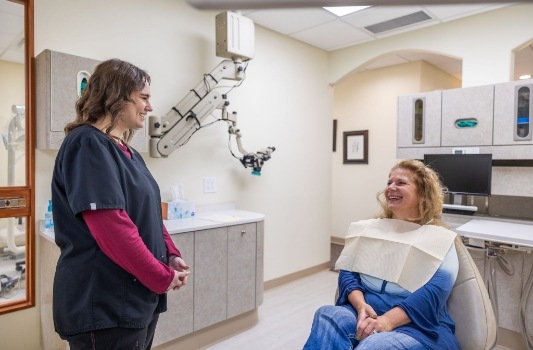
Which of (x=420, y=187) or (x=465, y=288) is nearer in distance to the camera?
(x=465, y=288)

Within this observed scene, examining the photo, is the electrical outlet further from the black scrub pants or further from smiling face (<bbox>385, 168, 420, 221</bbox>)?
the black scrub pants

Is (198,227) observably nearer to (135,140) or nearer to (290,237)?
(135,140)

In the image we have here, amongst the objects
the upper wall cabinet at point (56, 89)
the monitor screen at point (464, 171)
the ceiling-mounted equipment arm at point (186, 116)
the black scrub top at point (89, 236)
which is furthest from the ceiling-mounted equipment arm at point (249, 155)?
the black scrub top at point (89, 236)

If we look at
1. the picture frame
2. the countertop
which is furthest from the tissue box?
the picture frame

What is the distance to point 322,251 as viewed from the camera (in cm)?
419

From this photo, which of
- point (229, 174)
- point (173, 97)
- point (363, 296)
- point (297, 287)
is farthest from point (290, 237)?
point (363, 296)

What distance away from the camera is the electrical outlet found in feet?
9.84

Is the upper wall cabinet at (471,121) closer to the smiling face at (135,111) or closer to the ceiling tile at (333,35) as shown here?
the ceiling tile at (333,35)

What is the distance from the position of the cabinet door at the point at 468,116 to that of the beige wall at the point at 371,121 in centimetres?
189

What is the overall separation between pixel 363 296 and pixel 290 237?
2150 millimetres

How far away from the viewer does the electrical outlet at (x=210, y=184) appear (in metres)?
3.00

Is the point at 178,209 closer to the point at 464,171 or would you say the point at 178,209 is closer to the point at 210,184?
the point at 210,184

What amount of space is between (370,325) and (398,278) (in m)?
0.27

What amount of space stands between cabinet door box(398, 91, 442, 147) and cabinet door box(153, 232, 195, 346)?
202 cm
